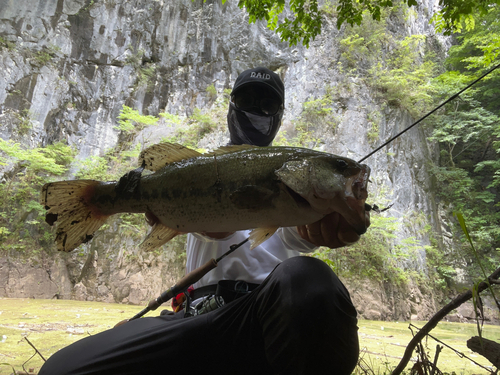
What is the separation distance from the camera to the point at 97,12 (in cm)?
1308

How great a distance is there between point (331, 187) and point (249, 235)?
0.51 meters

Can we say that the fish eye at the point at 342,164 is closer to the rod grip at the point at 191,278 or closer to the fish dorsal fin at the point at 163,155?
the fish dorsal fin at the point at 163,155

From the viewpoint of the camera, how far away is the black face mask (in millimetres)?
2568

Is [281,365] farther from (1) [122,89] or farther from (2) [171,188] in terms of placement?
(1) [122,89]

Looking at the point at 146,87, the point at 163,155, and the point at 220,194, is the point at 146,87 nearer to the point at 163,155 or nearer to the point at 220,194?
the point at 163,155

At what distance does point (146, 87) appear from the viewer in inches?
511

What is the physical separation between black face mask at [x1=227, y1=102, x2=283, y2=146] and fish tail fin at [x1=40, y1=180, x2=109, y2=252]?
4.63 ft

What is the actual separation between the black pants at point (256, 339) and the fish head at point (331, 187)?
37 centimetres

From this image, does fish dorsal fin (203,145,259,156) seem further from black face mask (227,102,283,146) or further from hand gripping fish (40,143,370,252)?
black face mask (227,102,283,146)

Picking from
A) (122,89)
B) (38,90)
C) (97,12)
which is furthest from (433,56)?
(38,90)

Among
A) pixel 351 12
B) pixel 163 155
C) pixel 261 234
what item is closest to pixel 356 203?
pixel 261 234

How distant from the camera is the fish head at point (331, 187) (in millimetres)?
1249

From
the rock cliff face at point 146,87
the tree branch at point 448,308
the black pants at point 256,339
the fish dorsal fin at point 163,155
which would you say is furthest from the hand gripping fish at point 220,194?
the rock cliff face at point 146,87

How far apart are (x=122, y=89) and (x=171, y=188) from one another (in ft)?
43.2
